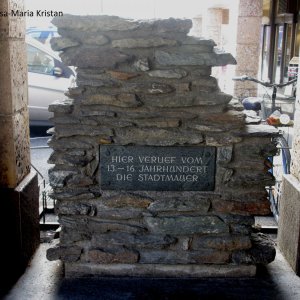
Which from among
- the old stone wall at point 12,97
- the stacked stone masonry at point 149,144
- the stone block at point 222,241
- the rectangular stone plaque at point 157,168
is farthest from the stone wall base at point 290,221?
the old stone wall at point 12,97

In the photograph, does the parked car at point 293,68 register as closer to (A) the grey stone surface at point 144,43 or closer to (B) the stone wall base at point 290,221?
(B) the stone wall base at point 290,221

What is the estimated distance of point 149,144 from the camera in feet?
12.9

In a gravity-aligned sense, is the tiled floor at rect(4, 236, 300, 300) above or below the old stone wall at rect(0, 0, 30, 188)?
below

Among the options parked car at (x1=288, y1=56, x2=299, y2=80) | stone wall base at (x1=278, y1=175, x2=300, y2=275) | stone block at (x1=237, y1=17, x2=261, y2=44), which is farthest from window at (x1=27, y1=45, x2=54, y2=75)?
stone wall base at (x1=278, y1=175, x2=300, y2=275)

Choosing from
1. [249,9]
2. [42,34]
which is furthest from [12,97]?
[42,34]

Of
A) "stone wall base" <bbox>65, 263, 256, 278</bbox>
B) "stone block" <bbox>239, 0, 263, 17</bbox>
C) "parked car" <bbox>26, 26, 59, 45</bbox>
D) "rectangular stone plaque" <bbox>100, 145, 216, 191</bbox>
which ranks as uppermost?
"stone block" <bbox>239, 0, 263, 17</bbox>

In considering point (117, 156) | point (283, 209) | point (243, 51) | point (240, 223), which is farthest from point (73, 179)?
point (243, 51)

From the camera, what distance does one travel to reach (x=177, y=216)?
13.2 ft

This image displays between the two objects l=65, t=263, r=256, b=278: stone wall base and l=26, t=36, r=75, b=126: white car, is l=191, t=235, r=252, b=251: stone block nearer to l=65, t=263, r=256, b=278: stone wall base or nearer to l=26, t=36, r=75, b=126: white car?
l=65, t=263, r=256, b=278: stone wall base

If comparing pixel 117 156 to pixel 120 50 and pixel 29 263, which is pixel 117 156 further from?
pixel 29 263

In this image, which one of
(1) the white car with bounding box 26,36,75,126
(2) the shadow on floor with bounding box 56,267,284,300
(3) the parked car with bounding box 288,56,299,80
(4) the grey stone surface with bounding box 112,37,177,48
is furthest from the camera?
(1) the white car with bounding box 26,36,75,126

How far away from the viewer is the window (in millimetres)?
10227

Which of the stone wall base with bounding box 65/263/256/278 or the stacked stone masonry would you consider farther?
the stone wall base with bounding box 65/263/256/278

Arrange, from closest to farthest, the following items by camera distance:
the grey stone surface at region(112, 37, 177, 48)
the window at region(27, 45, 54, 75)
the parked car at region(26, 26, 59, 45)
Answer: the grey stone surface at region(112, 37, 177, 48)
the window at region(27, 45, 54, 75)
the parked car at region(26, 26, 59, 45)
